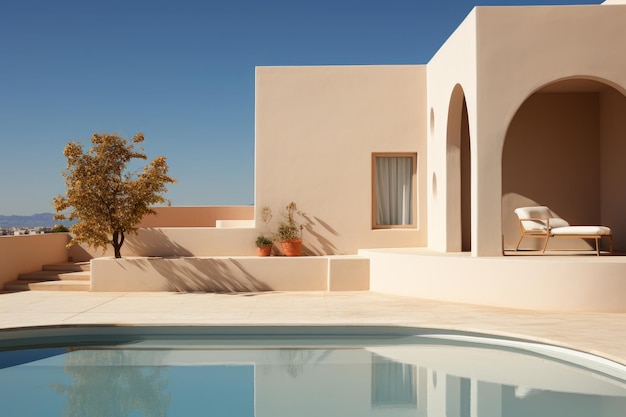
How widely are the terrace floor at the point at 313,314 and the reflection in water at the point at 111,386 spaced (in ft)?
3.78

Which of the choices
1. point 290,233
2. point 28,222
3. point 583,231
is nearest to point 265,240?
point 290,233

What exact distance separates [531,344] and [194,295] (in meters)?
6.80

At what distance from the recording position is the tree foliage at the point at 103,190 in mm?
12547

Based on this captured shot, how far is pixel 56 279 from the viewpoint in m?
13.4

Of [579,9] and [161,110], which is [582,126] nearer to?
[579,9]

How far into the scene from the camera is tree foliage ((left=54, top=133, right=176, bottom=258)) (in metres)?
12.5

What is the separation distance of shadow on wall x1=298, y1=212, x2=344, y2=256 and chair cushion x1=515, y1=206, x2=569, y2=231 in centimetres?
422

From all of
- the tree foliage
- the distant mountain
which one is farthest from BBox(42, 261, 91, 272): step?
the distant mountain

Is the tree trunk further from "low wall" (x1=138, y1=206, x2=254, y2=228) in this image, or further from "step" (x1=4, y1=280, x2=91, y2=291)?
"low wall" (x1=138, y1=206, x2=254, y2=228)

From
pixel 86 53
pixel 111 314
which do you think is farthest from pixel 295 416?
pixel 86 53

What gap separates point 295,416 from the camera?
5.60 metres

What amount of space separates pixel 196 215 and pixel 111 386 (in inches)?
515

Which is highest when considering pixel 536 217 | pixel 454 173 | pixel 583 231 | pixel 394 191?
pixel 454 173

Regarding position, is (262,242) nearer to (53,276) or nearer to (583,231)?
(53,276)
